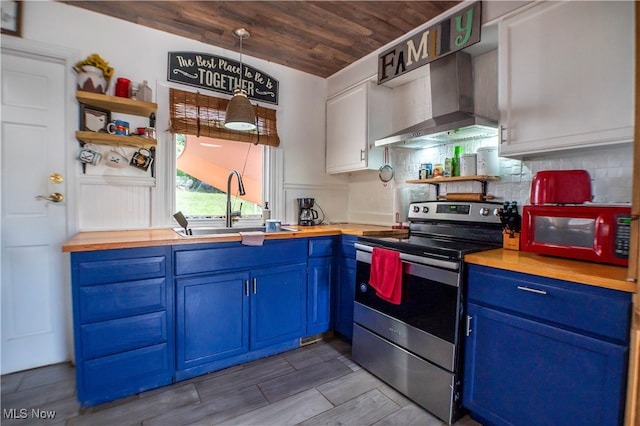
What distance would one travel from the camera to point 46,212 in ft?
6.61

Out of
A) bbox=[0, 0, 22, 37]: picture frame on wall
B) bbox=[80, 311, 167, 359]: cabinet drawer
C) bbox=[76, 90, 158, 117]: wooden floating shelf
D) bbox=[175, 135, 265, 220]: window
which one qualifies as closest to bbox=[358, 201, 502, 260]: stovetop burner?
bbox=[175, 135, 265, 220]: window

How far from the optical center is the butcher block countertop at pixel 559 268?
1.10 meters

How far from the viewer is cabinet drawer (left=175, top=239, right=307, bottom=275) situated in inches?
72.7

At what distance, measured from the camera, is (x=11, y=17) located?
74.0 inches

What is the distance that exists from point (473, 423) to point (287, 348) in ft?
4.19

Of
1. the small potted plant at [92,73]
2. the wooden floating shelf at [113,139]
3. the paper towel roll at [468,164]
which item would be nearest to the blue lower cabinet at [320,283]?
the paper towel roll at [468,164]

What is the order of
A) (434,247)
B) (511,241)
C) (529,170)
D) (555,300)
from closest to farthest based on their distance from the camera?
(555,300) < (434,247) < (511,241) < (529,170)

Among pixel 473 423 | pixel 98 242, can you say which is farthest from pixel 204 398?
pixel 473 423

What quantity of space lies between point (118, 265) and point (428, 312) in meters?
1.72

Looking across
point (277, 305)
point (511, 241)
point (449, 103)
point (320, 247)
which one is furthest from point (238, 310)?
point (449, 103)

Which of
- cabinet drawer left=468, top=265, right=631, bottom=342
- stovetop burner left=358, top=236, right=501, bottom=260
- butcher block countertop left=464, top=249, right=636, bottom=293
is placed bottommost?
cabinet drawer left=468, top=265, right=631, bottom=342

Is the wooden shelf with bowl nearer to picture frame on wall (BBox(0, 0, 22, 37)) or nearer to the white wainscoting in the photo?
the white wainscoting

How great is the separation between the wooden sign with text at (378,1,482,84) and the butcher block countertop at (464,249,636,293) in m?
1.33

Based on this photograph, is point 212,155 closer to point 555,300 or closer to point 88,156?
point 88,156
